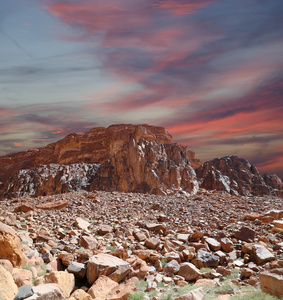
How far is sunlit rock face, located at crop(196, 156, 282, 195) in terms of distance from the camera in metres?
63.2

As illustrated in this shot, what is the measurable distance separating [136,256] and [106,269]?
150cm

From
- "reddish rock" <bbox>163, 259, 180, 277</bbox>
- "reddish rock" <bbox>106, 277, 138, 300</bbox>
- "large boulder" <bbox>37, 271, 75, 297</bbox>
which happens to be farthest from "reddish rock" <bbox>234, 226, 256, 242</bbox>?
"large boulder" <bbox>37, 271, 75, 297</bbox>

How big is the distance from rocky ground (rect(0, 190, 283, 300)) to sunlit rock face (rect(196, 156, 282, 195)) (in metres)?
53.1

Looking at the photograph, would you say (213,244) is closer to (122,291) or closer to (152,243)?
(152,243)

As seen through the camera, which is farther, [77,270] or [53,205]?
[53,205]

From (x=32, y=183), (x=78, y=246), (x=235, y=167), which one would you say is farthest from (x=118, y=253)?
(x=235, y=167)

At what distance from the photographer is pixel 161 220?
40.0ft

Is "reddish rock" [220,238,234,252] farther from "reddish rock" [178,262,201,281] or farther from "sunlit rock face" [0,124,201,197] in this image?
"sunlit rock face" [0,124,201,197]

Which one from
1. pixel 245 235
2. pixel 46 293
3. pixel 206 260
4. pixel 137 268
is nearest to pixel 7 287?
pixel 46 293

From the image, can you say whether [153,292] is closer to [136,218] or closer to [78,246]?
[78,246]

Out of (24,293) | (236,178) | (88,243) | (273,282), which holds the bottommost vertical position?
(236,178)

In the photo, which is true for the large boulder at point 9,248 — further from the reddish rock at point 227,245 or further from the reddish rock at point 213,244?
the reddish rock at point 227,245

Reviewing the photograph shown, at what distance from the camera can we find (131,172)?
5559 centimetres

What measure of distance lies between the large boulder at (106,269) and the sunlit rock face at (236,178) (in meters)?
59.3
